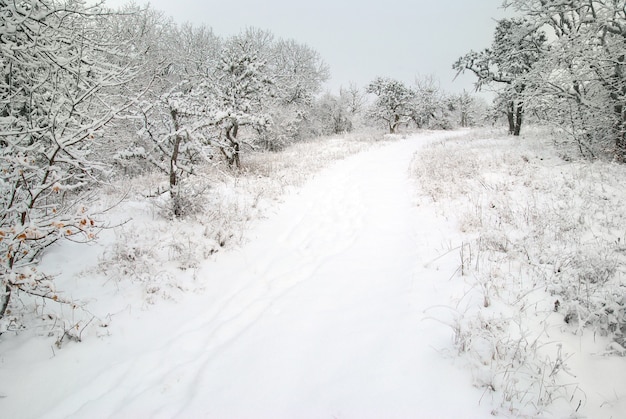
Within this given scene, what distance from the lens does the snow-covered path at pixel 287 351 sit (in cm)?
248

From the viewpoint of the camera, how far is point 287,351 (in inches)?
122

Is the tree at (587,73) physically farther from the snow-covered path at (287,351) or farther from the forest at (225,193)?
the snow-covered path at (287,351)

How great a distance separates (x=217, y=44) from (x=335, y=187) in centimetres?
2250

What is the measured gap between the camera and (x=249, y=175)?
1057 centimetres

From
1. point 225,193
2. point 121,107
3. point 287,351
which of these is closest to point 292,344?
point 287,351

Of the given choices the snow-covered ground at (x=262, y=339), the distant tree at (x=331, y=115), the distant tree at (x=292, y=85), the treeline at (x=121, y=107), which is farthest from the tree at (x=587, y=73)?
the distant tree at (x=331, y=115)

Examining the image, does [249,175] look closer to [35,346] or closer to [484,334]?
[35,346]

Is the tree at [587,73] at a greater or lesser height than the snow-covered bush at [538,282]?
greater

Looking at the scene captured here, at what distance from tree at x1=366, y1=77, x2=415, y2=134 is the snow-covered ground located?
2924cm

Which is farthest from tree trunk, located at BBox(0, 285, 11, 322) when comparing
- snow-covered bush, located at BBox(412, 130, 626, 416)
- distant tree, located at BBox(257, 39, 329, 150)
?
distant tree, located at BBox(257, 39, 329, 150)

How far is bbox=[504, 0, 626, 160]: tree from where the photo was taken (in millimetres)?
8125

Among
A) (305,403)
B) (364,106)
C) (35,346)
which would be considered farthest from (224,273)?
(364,106)

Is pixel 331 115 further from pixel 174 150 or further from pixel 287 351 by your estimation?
pixel 287 351

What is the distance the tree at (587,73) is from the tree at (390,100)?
21569 mm
